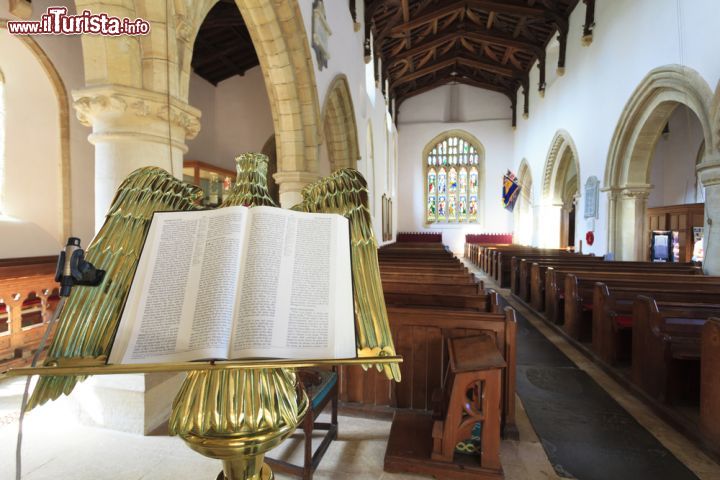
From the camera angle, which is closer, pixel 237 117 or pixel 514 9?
pixel 237 117

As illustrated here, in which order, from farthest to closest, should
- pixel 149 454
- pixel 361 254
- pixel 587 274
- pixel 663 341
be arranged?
1. pixel 587 274
2. pixel 663 341
3. pixel 149 454
4. pixel 361 254

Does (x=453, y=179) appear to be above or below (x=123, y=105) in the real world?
above

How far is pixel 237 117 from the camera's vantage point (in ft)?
27.8

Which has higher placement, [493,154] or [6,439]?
[493,154]

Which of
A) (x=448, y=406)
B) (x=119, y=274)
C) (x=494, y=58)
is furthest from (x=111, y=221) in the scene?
(x=494, y=58)

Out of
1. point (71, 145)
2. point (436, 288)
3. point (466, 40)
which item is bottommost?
point (436, 288)

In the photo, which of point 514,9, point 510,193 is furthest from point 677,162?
point 514,9

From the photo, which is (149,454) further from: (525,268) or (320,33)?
(525,268)

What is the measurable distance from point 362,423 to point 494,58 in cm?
1379

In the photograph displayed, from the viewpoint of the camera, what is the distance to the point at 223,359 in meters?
0.63

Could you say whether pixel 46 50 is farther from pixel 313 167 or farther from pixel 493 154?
pixel 493 154

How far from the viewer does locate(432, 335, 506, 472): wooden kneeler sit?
5.10 ft

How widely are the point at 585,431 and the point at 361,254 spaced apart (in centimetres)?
200

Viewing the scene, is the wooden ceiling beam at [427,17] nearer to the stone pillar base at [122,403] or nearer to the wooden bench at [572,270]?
the wooden bench at [572,270]
